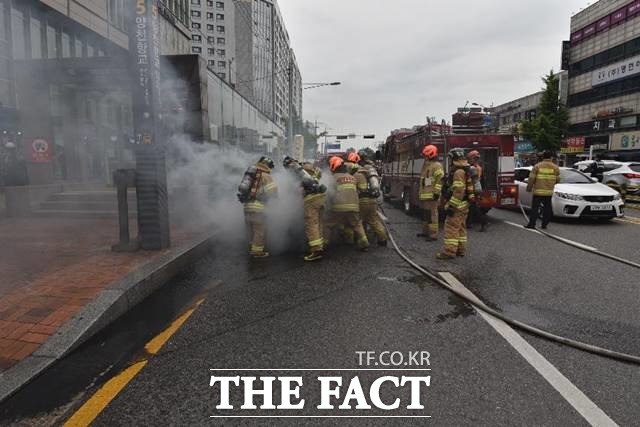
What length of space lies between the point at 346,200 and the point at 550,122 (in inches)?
1539

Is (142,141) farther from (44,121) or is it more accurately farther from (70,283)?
(44,121)

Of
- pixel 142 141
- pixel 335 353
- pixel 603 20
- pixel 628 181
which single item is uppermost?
pixel 603 20

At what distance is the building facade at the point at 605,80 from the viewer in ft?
112

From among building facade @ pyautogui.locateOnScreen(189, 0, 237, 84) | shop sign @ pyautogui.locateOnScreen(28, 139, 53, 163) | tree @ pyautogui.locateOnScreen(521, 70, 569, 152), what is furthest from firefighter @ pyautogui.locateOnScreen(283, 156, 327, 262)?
building facade @ pyautogui.locateOnScreen(189, 0, 237, 84)

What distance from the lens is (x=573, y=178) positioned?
10742mm

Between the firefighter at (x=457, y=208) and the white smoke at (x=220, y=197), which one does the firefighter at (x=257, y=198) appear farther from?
the firefighter at (x=457, y=208)

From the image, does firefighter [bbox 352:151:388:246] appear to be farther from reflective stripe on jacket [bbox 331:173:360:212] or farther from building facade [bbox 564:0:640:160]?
building facade [bbox 564:0:640:160]

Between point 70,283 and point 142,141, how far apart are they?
231cm

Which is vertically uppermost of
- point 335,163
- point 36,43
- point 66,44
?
point 66,44

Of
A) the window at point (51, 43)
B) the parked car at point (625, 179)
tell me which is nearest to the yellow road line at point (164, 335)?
the window at point (51, 43)

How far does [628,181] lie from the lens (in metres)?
14.7

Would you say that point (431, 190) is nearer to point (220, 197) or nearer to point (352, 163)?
point (352, 163)

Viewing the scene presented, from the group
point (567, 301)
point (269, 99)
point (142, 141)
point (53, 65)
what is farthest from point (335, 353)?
point (269, 99)

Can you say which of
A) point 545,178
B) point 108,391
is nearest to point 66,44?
→ point 108,391
